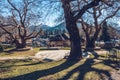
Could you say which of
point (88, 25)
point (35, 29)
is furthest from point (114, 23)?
point (35, 29)

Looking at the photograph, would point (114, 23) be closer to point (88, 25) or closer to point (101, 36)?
point (88, 25)

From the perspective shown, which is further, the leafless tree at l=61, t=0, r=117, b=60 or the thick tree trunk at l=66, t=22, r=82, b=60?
the thick tree trunk at l=66, t=22, r=82, b=60

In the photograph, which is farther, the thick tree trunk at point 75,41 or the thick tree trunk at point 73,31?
the thick tree trunk at point 75,41

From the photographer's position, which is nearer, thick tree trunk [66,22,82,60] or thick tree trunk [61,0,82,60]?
thick tree trunk [61,0,82,60]

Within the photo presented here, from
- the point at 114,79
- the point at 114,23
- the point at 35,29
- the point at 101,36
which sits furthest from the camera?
the point at 101,36

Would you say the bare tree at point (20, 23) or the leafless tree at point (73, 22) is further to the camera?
the bare tree at point (20, 23)

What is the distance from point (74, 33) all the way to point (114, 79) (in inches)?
372

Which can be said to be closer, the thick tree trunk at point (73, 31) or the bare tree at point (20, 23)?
the thick tree trunk at point (73, 31)

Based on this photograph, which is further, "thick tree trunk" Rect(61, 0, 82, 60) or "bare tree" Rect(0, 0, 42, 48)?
"bare tree" Rect(0, 0, 42, 48)

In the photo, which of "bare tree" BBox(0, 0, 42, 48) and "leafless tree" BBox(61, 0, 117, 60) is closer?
"leafless tree" BBox(61, 0, 117, 60)

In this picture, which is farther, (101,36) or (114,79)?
(101,36)

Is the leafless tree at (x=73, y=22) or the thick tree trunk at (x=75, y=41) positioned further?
the thick tree trunk at (x=75, y=41)

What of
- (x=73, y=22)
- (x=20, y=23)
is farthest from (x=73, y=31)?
(x=20, y=23)

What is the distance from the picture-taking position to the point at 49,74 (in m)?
15.4
